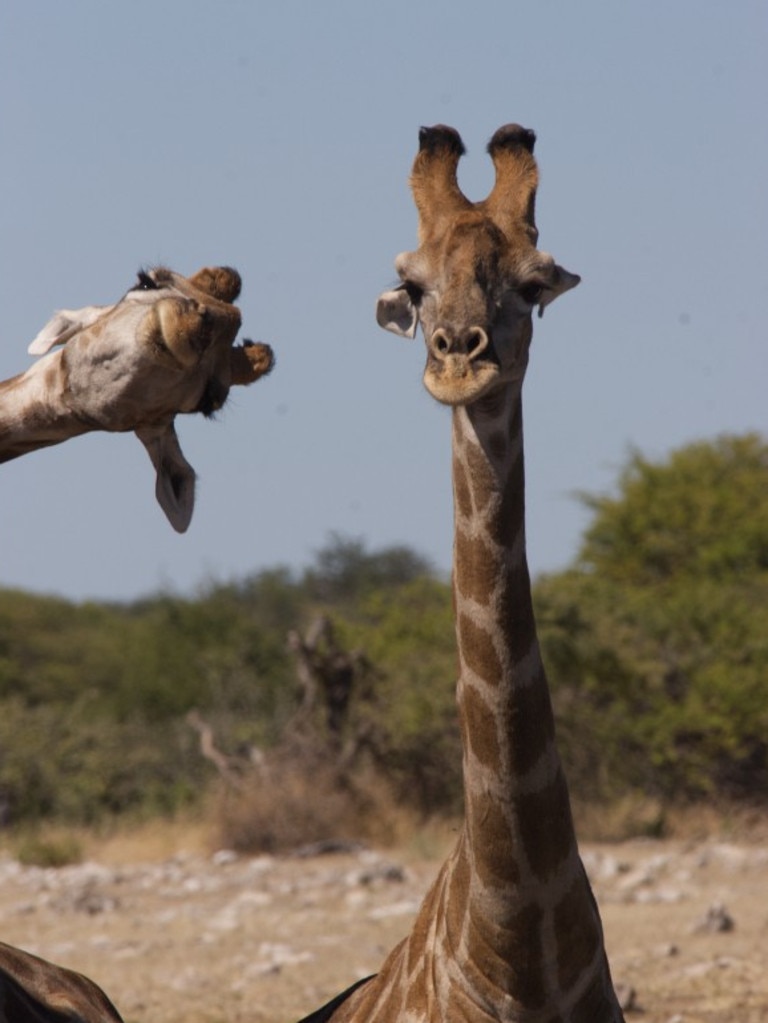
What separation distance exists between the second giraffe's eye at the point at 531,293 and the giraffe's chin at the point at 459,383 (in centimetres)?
30

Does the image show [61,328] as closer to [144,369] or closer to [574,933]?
[144,369]

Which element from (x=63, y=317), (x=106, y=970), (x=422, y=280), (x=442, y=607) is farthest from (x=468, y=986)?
(x=442, y=607)

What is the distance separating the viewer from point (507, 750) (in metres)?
4.02

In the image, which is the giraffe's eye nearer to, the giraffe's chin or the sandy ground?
the giraffe's chin

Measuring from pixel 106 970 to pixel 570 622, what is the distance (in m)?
10.3

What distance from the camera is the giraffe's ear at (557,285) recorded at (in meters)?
4.03

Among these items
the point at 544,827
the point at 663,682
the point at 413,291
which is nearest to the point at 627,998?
the point at 544,827

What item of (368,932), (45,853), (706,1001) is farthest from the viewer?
(45,853)

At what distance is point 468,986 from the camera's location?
416 centimetres

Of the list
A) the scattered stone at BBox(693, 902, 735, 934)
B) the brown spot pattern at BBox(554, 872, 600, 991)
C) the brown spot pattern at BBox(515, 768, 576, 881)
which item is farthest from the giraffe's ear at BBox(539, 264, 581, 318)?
the scattered stone at BBox(693, 902, 735, 934)

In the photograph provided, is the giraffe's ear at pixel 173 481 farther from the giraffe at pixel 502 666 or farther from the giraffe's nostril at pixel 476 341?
the giraffe at pixel 502 666

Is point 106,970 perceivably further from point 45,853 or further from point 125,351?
point 125,351

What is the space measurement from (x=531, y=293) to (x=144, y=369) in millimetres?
1317

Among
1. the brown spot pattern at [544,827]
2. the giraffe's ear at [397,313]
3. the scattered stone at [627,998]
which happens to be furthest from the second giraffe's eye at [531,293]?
the scattered stone at [627,998]
